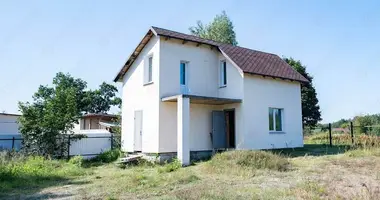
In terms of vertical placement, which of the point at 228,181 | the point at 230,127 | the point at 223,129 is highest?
the point at 230,127

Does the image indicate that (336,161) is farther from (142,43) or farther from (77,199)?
(142,43)

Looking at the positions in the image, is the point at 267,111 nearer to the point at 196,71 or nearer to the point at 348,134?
the point at 196,71

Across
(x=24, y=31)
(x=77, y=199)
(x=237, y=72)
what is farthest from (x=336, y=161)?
(x=24, y=31)

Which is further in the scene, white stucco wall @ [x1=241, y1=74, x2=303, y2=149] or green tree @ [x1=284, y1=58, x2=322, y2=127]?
green tree @ [x1=284, y1=58, x2=322, y2=127]

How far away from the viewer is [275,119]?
18.3 metres

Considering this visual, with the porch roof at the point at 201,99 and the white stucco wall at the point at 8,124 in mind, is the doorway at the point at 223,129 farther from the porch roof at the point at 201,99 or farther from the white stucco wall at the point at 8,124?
the white stucco wall at the point at 8,124

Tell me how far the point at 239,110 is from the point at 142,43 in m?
6.63

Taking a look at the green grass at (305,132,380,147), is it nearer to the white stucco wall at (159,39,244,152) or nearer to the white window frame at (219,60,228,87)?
the white stucco wall at (159,39,244,152)

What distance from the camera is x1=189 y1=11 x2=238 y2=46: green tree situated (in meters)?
35.3

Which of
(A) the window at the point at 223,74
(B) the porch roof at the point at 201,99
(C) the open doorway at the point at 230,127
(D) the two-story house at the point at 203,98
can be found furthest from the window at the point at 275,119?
(A) the window at the point at 223,74

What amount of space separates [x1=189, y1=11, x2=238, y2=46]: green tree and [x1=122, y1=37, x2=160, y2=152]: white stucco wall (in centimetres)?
1828

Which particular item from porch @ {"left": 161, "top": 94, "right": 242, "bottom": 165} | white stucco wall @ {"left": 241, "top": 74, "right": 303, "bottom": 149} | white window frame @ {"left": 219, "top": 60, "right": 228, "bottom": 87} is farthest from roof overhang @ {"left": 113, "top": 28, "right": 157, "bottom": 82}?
white stucco wall @ {"left": 241, "top": 74, "right": 303, "bottom": 149}

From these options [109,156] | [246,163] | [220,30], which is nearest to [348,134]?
[246,163]

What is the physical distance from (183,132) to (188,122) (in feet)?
1.82
